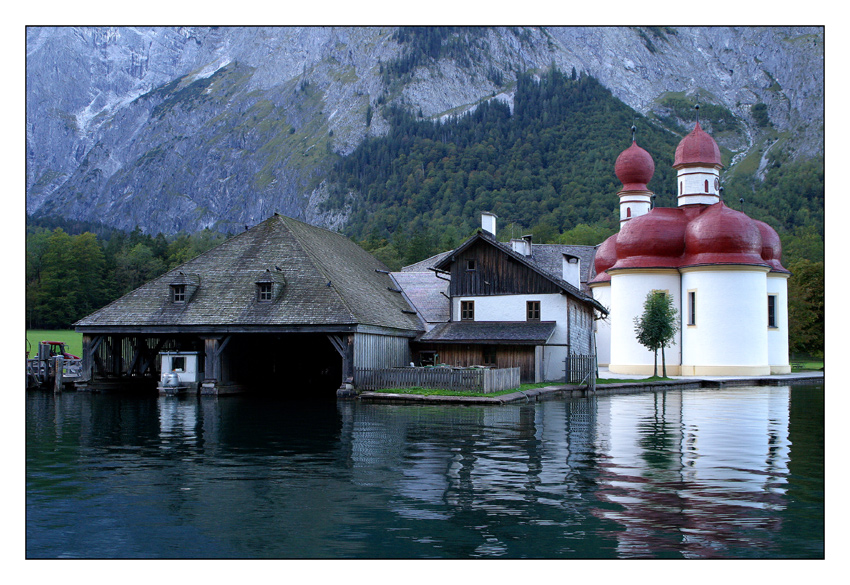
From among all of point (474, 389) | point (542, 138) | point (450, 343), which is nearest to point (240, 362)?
point (450, 343)

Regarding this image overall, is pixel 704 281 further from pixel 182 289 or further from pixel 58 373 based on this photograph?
pixel 58 373

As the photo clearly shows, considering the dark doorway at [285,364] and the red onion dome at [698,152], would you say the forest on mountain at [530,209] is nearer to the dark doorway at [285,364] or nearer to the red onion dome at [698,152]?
the red onion dome at [698,152]

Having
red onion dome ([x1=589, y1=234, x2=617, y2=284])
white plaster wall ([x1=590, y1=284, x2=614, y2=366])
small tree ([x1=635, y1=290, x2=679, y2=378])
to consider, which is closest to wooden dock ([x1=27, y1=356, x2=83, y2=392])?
small tree ([x1=635, y1=290, x2=679, y2=378])

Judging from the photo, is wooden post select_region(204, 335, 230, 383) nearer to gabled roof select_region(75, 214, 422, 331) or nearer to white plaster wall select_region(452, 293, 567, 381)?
gabled roof select_region(75, 214, 422, 331)

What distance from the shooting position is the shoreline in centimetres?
3212

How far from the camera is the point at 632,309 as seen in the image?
5678 cm

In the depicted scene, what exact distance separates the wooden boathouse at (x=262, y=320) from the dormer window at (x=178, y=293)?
0.15 ft

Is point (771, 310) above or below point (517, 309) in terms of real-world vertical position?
below

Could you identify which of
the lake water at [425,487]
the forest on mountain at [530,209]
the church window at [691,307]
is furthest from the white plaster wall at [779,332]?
the lake water at [425,487]

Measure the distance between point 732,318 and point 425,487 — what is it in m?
42.6

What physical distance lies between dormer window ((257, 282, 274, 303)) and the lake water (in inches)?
449

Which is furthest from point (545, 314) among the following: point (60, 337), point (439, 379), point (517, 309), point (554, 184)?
point (554, 184)

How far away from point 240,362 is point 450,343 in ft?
34.2

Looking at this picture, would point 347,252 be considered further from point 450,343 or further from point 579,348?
point 579,348
